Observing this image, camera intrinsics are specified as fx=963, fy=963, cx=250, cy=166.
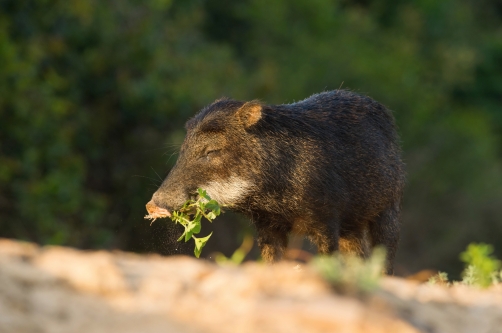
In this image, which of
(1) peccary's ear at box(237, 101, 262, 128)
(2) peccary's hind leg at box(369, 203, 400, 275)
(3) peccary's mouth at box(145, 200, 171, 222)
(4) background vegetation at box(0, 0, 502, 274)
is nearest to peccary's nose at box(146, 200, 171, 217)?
(3) peccary's mouth at box(145, 200, 171, 222)

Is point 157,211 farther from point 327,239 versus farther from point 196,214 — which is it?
point 327,239

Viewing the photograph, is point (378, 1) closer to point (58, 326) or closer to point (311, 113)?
point (311, 113)

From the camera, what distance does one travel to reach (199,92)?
16.5 meters

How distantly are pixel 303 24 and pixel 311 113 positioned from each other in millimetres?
21562

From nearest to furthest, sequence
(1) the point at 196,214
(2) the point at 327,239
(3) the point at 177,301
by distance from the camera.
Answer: (3) the point at 177,301 → (1) the point at 196,214 → (2) the point at 327,239

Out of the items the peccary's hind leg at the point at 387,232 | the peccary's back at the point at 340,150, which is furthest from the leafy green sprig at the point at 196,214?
the peccary's hind leg at the point at 387,232

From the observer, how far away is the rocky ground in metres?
3.36

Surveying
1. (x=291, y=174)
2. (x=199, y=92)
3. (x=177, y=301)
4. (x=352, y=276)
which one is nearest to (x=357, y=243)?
(x=291, y=174)

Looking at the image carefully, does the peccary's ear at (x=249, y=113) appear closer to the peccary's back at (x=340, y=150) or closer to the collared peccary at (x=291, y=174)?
the collared peccary at (x=291, y=174)

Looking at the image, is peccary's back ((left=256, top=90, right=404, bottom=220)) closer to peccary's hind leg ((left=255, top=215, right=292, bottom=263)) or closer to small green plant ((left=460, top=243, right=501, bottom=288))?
peccary's hind leg ((left=255, top=215, right=292, bottom=263))

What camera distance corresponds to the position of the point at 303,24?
28.5 meters

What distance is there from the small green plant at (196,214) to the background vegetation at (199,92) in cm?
40

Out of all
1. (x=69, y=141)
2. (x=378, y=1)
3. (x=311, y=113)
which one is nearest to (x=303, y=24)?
(x=378, y=1)

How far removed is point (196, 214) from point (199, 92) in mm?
10167
